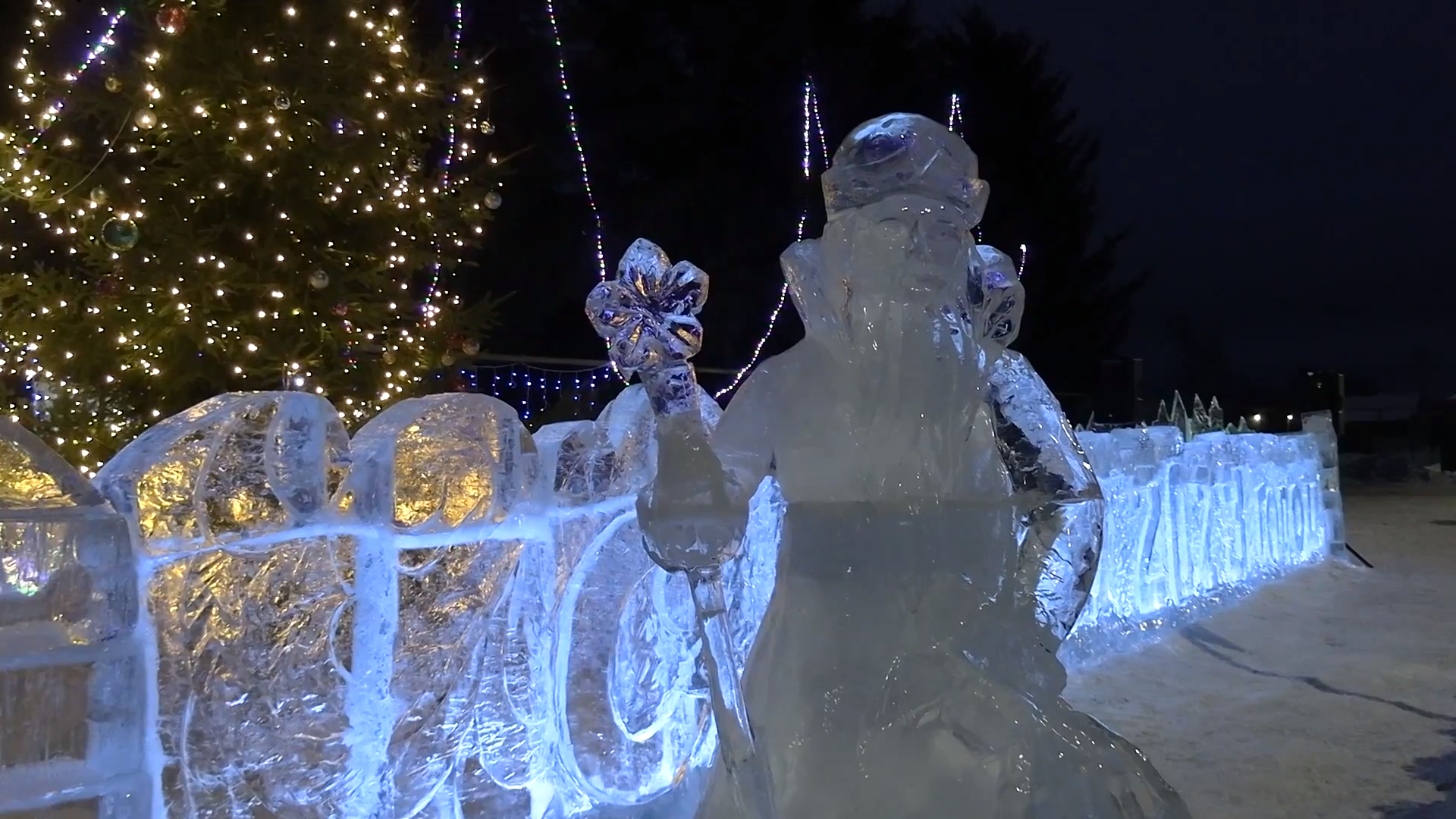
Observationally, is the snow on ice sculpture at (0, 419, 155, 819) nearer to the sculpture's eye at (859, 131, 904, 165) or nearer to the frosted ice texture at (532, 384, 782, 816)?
the frosted ice texture at (532, 384, 782, 816)

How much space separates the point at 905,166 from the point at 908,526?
562 mm

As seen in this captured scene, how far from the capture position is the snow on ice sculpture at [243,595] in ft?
5.83

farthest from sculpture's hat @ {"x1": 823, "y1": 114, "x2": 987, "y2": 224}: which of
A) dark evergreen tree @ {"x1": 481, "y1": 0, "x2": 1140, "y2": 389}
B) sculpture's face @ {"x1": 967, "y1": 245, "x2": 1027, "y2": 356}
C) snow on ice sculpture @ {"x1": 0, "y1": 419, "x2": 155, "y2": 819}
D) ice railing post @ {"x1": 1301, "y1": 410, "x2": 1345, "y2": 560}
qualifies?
dark evergreen tree @ {"x1": 481, "y1": 0, "x2": 1140, "y2": 389}

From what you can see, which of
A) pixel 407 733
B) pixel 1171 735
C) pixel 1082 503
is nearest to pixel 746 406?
pixel 1082 503

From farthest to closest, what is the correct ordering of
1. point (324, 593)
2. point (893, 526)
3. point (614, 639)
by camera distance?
point (614, 639) → point (324, 593) → point (893, 526)

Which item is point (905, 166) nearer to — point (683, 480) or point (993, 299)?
point (993, 299)

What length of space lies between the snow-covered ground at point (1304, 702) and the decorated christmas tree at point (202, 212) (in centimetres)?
368

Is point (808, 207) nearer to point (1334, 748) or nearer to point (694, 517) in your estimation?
point (1334, 748)

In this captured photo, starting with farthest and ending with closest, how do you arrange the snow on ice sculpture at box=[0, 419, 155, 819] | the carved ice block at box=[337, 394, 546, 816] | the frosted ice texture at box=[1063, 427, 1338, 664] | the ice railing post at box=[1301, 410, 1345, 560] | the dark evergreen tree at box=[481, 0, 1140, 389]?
the dark evergreen tree at box=[481, 0, 1140, 389]
the ice railing post at box=[1301, 410, 1345, 560]
the frosted ice texture at box=[1063, 427, 1338, 664]
the carved ice block at box=[337, 394, 546, 816]
the snow on ice sculpture at box=[0, 419, 155, 819]

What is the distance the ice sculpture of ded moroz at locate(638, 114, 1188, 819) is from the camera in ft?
5.05

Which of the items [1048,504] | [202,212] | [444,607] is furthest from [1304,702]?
[202,212]

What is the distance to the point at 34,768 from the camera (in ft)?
5.01

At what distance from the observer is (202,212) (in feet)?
16.2

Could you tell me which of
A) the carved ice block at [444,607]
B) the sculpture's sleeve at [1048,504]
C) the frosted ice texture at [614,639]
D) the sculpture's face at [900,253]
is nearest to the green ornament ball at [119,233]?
the frosted ice texture at [614,639]
